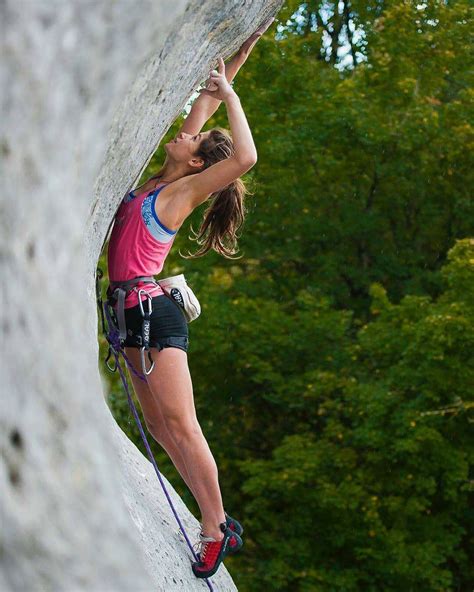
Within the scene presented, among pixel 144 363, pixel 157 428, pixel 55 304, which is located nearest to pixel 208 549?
pixel 157 428

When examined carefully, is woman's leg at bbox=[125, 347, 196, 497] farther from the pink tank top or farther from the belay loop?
the pink tank top

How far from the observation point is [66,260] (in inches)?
103

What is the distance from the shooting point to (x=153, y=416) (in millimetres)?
5035

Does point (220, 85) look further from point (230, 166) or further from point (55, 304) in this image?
point (55, 304)

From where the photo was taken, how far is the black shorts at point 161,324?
4.63 meters

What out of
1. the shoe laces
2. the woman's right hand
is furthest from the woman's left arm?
the shoe laces

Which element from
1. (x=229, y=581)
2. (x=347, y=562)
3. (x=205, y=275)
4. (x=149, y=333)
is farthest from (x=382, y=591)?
(x=149, y=333)

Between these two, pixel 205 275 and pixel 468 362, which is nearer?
pixel 468 362

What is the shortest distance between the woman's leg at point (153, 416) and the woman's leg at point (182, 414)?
4.0 inches

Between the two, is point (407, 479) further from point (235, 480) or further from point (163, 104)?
point (163, 104)

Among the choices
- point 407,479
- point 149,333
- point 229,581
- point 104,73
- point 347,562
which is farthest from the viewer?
point 347,562

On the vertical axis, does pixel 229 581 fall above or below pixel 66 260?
below

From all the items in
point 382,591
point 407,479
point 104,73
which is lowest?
point 382,591

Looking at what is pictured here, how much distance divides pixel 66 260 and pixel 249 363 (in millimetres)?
12151
